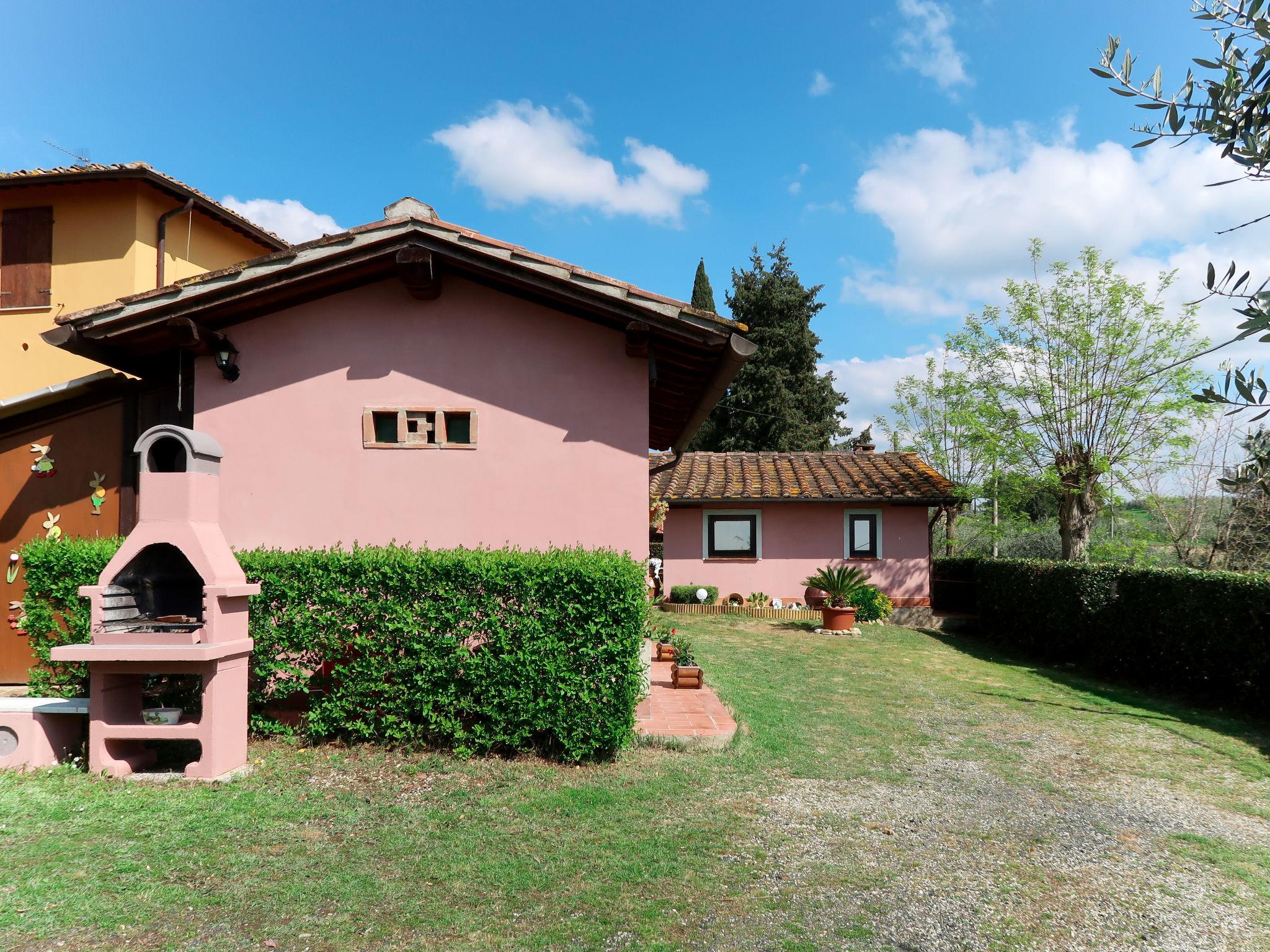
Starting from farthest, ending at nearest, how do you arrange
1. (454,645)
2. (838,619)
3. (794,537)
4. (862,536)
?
(862,536) < (794,537) < (838,619) < (454,645)

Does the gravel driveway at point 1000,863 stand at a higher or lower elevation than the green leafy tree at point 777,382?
lower

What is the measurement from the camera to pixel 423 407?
7820 mm

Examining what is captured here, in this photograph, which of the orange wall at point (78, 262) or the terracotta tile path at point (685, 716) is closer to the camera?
the terracotta tile path at point (685, 716)

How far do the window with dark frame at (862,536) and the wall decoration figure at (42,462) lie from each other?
1667 centimetres

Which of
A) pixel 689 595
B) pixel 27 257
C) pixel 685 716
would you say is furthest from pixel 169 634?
pixel 689 595

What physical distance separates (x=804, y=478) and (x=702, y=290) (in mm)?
18452

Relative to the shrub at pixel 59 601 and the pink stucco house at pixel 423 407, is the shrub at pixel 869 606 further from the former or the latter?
the shrub at pixel 59 601

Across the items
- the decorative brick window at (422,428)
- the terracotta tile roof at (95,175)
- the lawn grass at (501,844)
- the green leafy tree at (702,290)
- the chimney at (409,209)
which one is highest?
the green leafy tree at (702,290)

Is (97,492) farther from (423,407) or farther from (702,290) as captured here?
(702,290)

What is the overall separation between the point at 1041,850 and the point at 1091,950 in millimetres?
1334

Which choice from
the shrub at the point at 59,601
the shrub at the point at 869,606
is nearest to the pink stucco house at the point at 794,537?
the shrub at the point at 869,606

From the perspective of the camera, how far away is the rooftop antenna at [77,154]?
42.0 ft

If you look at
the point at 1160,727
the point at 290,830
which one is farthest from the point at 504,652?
the point at 1160,727

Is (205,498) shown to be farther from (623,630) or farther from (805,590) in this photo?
(805,590)
